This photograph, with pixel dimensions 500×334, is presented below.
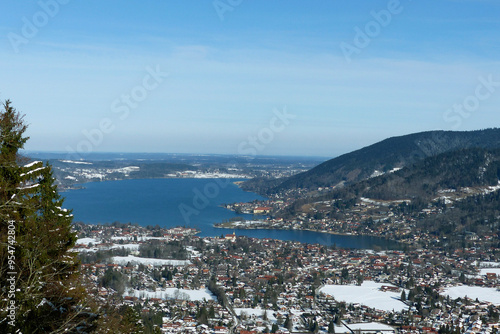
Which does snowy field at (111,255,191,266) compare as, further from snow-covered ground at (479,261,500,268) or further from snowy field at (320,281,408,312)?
snow-covered ground at (479,261,500,268)

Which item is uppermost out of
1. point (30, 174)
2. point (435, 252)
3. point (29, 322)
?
point (30, 174)

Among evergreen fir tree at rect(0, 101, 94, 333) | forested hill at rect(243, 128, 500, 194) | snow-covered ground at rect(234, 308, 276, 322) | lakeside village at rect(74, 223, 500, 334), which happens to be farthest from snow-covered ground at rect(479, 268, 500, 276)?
forested hill at rect(243, 128, 500, 194)

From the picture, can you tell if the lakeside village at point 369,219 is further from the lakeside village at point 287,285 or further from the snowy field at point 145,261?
the snowy field at point 145,261

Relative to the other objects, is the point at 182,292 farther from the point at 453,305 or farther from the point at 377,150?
the point at 377,150

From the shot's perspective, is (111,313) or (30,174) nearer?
(30,174)

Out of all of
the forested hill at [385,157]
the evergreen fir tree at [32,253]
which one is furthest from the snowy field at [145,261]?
the forested hill at [385,157]

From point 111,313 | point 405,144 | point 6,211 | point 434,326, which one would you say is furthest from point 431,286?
point 405,144

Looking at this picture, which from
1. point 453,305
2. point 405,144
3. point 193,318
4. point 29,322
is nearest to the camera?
point 29,322

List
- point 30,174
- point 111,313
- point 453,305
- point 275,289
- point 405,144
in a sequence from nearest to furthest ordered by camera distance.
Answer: point 30,174, point 111,313, point 453,305, point 275,289, point 405,144
